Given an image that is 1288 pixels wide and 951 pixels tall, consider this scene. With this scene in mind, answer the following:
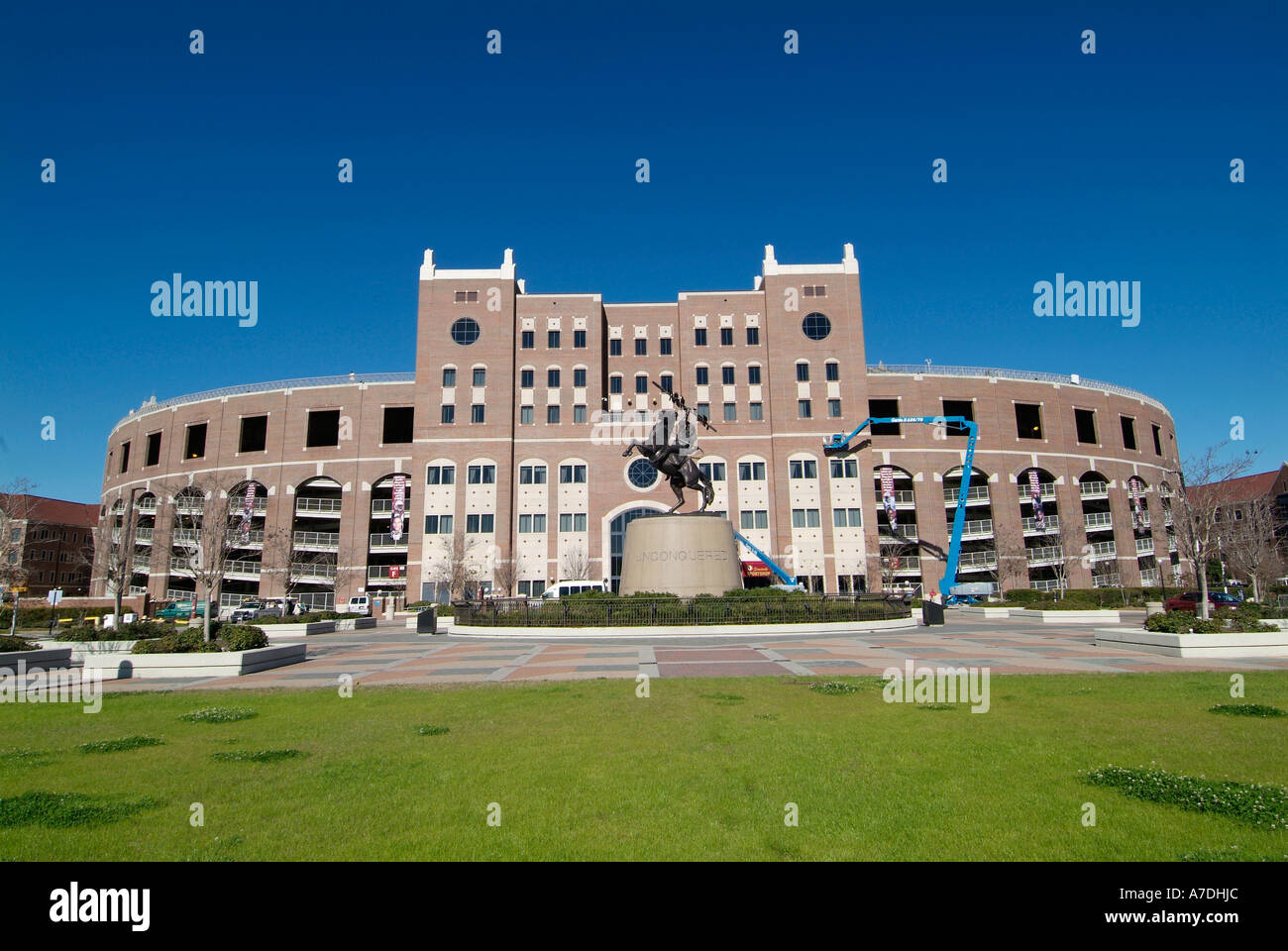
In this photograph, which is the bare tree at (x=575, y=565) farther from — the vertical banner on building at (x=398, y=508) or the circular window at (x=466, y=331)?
the circular window at (x=466, y=331)

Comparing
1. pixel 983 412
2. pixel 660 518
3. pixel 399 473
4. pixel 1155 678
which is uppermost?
pixel 983 412

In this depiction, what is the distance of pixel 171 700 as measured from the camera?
12.5m

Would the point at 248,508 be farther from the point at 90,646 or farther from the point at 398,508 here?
the point at 90,646

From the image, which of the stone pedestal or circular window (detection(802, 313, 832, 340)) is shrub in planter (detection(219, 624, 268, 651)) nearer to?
the stone pedestal

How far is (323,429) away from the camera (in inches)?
2709

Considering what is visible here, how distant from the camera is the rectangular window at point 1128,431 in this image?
2813 inches

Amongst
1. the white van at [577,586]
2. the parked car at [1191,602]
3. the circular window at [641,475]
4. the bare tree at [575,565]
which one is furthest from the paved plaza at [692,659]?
the circular window at [641,475]

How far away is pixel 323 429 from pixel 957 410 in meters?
60.7

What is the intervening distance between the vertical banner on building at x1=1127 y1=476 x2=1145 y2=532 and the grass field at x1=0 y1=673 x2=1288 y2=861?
66.0m

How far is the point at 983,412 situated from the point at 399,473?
5331 centimetres

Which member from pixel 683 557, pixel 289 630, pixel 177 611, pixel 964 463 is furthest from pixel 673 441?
pixel 177 611
